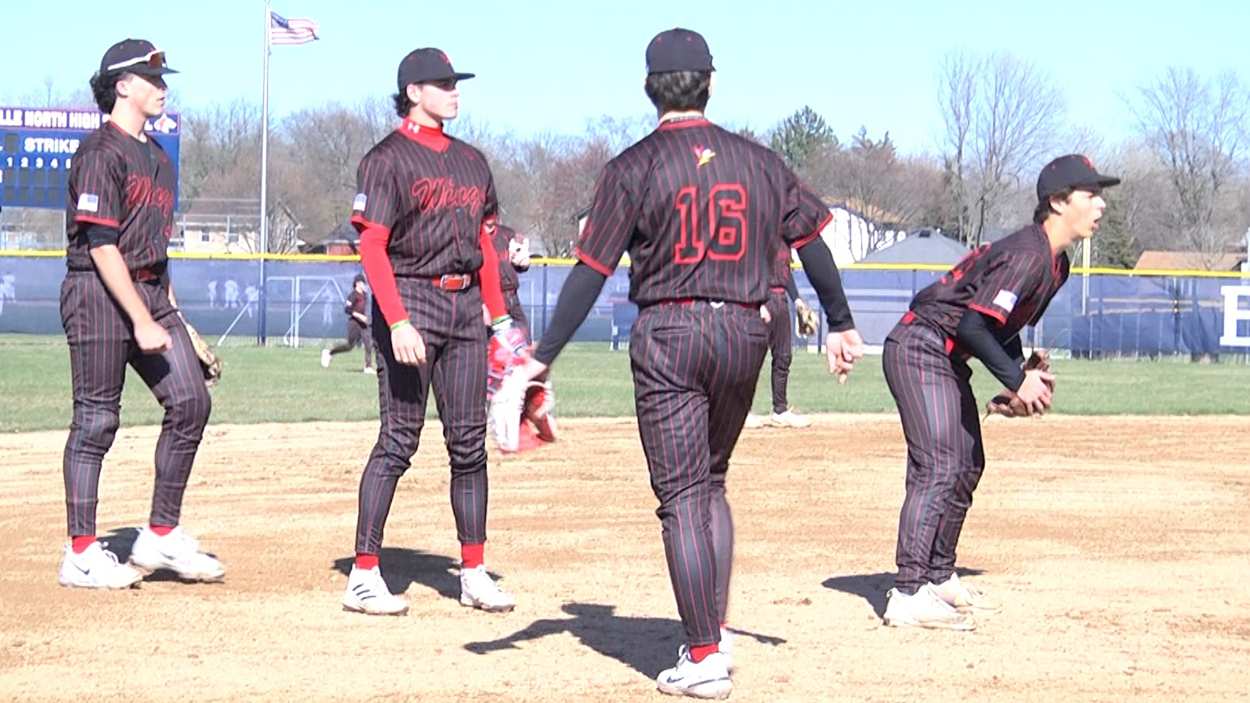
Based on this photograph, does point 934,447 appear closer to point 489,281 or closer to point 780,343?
point 489,281

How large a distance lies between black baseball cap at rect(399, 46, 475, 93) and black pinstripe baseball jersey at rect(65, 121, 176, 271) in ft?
3.78

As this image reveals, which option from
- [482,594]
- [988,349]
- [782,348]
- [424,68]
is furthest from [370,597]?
[782,348]

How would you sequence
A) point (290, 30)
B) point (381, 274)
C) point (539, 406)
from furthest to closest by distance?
point (290, 30), point (381, 274), point (539, 406)

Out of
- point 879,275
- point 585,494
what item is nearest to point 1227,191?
point 879,275

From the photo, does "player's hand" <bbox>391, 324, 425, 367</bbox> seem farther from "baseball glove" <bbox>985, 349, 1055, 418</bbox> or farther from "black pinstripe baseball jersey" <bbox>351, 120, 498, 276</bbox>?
"baseball glove" <bbox>985, 349, 1055, 418</bbox>

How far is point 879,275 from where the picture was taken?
3416 cm

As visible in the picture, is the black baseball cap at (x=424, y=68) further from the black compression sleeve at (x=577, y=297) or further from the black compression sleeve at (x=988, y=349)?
the black compression sleeve at (x=988, y=349)

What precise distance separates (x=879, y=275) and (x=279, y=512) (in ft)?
85.7

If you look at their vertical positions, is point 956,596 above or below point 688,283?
below

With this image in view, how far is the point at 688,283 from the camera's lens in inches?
202

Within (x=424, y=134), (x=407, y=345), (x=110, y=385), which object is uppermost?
(x=424, y=134)

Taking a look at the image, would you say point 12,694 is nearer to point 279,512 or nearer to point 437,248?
point 437,248

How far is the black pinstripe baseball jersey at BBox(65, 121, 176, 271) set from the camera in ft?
21.6

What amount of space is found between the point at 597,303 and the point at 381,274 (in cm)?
2662
